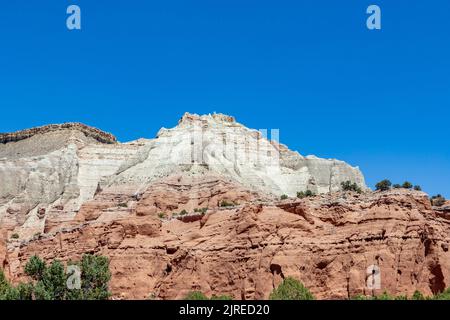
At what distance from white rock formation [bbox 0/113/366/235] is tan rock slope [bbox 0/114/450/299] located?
14.1 inches

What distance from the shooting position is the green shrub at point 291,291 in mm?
59562

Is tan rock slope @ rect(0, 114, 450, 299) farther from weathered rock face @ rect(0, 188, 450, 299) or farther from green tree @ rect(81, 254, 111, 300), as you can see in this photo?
green tree @ rect(81, 254, 111, 300)

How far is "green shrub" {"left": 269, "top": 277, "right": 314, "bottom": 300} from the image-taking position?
59.6 m

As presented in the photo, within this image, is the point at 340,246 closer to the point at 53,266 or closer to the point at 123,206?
the point at 53,266

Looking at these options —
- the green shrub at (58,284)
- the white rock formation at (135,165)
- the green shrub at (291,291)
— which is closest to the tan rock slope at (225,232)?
the white rock formation at (135,165)

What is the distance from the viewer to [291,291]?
2397 inches

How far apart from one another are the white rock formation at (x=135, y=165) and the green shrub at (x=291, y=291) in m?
30.0

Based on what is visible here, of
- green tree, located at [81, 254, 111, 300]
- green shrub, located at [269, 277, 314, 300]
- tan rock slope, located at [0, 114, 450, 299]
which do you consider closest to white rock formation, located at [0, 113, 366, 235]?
tan rock slope, located at [0, 114, 450, 299]

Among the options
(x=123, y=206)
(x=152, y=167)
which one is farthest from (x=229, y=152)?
(x=123, y=206)
